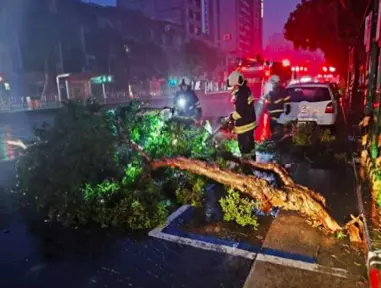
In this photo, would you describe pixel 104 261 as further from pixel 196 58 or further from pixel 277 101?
pixel 196 58

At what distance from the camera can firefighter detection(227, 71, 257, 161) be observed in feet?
21.9

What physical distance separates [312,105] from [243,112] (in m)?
4.48

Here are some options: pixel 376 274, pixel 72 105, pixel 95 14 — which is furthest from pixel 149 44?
pixel 376 274

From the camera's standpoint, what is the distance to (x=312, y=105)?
1027cm

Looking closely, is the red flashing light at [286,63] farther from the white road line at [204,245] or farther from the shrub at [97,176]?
the white road line at [204,245]

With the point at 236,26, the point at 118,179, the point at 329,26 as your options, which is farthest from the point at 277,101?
the point at 236,26

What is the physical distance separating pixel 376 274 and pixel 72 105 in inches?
175

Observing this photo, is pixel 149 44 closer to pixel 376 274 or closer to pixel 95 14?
pixel 95 14

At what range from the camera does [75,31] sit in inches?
1734

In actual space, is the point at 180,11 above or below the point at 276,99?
above

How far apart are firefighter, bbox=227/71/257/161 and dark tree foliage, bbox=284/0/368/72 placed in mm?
9948

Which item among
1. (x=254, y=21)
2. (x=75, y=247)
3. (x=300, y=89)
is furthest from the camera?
(x=254, y=21)

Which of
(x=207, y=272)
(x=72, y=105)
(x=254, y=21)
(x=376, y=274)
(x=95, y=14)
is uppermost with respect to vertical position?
(x=254, y=21)

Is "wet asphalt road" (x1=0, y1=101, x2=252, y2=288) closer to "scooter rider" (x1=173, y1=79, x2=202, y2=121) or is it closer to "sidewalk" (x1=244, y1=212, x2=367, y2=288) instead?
"sidewalk" (x1=244, y1=212, x2=367, y2=288)
